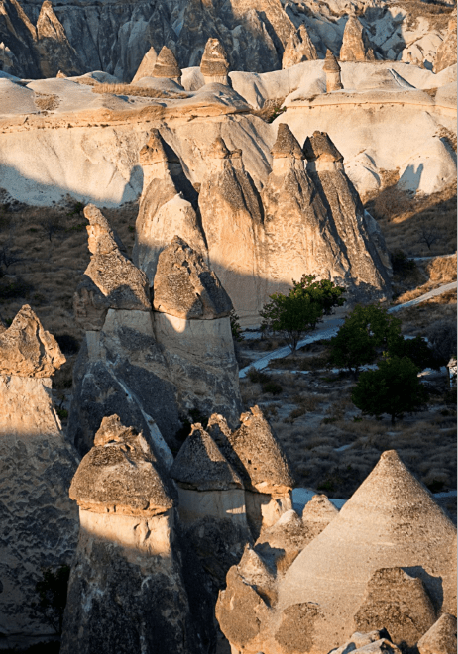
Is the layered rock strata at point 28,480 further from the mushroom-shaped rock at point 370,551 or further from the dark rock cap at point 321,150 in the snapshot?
the dark rock cap at point 321,150

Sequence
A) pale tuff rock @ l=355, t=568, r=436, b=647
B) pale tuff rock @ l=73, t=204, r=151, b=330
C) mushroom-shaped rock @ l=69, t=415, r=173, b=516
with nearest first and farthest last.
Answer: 1. pale tuff rock @ l=355, t=568, r=436, b=647
2. mushroom-shaped rock @ l=69, t=415, r=173, b=516
3. pale tuff rock @ l=73, t=204, r=151, b=330

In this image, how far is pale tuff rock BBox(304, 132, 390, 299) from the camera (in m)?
31.8

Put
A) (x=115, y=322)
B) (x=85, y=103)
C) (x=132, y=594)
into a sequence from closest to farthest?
(x=132, y=594), (x=115, y=322), (x=85, y=103)

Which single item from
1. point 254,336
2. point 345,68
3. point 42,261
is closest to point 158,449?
point 254,336

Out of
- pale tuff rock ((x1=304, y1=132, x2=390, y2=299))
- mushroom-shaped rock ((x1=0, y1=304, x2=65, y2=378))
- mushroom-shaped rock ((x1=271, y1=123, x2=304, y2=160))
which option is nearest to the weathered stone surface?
mushroom-shaped rock ((x1=0, y1=304, x2=65, y2=378))

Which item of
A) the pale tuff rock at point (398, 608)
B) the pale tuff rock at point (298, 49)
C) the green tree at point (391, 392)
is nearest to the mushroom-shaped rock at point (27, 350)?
the pale tuff rock at point (398, 608)

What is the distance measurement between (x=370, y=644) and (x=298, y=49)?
7056 centimetres

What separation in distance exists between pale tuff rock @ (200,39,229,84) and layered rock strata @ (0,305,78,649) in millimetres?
44873

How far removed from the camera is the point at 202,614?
356 inches

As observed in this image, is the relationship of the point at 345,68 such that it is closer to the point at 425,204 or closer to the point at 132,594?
the point at 425,204

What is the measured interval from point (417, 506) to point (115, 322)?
6411mm

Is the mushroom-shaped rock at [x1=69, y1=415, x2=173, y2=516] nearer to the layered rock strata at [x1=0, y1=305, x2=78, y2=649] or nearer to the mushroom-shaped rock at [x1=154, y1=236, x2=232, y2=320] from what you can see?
the layered rock strata at [x1=0, y1=305, x2=78, y2=649]

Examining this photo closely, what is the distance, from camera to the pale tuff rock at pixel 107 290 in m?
13.2

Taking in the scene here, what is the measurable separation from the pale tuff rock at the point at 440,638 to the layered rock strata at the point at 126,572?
98.5 inches
